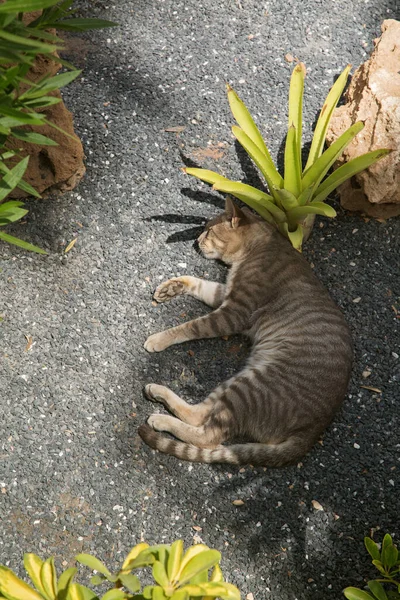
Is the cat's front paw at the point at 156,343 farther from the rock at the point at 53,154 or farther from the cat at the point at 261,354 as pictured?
the rock at the point at 53,154

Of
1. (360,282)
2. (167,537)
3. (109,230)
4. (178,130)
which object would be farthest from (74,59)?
(167,537)

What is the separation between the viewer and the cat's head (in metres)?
3.79

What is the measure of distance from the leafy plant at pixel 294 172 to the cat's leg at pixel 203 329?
552 mm

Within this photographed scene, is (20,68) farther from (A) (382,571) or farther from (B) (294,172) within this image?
(A) (382,571)

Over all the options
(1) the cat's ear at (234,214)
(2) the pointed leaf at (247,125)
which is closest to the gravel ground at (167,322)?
(1) the cat's ear at (234,214)

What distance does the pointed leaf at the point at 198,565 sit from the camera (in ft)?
5.41

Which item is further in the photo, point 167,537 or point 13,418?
point 13,418

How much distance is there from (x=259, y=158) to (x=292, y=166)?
0.19 metres

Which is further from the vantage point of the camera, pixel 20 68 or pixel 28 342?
pixel 28 342

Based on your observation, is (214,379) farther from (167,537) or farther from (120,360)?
(167,537)

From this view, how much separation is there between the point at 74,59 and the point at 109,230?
132 cm

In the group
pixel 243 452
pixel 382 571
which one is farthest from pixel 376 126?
pixel 382 571

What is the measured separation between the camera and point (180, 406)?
10.8 feet

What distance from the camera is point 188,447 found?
3.18 metres
